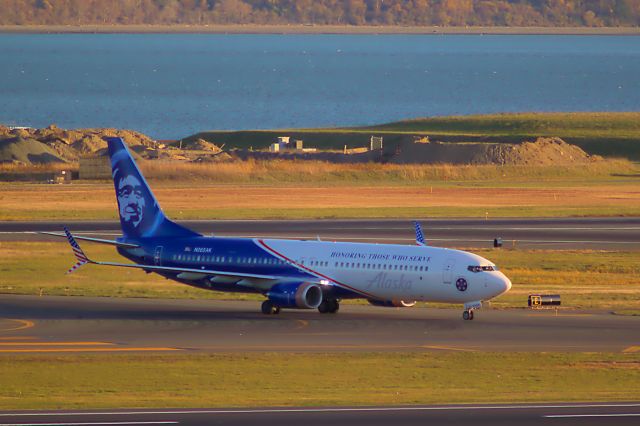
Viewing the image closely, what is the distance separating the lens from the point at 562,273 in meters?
68.9

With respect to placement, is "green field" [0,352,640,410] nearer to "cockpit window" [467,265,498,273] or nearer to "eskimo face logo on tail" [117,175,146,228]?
"cockpit window" [467,265,498,273]

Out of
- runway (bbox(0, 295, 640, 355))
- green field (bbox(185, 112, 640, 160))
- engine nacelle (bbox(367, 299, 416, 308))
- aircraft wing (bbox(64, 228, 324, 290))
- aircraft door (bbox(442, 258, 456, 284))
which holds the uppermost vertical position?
green field (bbox(185, 112, 640, 160))

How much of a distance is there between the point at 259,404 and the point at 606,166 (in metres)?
105

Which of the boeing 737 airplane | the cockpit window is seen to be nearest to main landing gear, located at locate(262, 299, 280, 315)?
the boeing 737 airplane

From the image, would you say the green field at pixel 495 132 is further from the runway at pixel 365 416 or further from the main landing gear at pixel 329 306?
the runway at pixel 365 416

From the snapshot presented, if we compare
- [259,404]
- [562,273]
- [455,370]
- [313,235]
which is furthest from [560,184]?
[259,404]

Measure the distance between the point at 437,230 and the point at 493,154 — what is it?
50.2m

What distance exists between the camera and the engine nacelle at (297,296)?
54.0m

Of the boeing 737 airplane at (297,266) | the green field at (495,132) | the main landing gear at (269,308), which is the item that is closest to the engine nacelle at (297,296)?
the boeing 737 airplane at (297,266)

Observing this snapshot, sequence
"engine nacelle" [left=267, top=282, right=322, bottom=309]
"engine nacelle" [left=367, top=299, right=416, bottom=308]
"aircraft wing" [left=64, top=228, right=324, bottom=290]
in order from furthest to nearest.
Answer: "aircraft wing" [left=64, top=228, right=324, bottom=290], "engine nacelle" [left=367, top=299, right=416, bottom=308], "engine nacelle" [left=267, top=282, right=322, bottom=309]

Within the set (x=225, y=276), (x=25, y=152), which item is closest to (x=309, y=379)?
(x=225, y=276)

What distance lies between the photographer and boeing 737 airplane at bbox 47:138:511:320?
2052 inches

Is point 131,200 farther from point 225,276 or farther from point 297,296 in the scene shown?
point 297,296

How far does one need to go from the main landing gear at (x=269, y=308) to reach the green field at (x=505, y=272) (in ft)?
19.6
